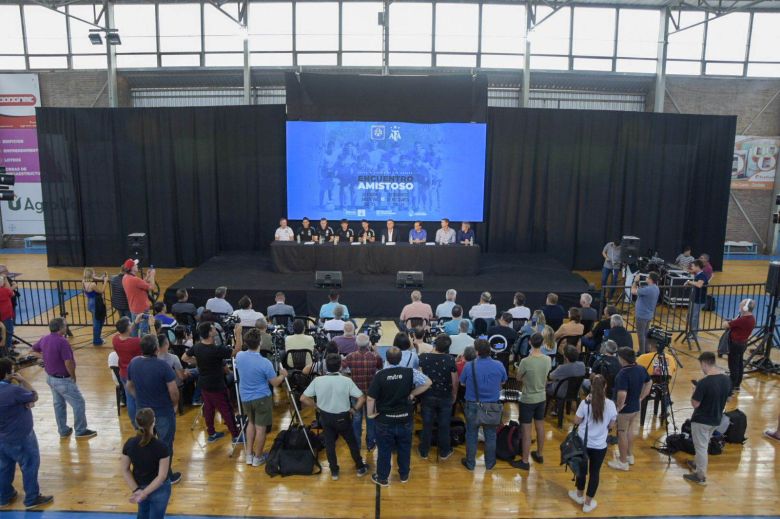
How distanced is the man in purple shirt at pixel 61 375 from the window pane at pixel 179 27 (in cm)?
1264

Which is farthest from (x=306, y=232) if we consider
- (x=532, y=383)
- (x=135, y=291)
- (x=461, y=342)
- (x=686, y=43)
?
(x=686, y=43)

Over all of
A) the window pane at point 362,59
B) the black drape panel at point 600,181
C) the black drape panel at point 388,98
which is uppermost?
the window pane at point 362,59

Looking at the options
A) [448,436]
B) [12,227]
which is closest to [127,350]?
[448,436]

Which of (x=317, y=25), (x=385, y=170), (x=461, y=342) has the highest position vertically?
(x=317, y=25)

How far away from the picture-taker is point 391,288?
10.8m

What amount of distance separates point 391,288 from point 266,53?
9.23 metres

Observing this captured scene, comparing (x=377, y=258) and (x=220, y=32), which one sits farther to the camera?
(x=220, y=32)

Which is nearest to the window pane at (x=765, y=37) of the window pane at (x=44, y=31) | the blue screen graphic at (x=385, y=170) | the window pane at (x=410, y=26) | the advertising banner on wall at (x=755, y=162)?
the advertising banner on wall at (x=755, y=162)

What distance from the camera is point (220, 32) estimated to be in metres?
16.5

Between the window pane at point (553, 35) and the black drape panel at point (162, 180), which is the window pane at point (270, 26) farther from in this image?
the window pane at point (553, 35)

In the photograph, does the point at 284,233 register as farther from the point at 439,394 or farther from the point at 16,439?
the point at 16,439

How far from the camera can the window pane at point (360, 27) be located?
16203 millimetres

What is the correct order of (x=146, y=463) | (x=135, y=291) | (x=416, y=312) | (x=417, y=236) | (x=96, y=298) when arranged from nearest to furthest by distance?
(x=146, y=463) → (x=416, y=312) → (x=135, y=291) → (x=96, y=298) → (x=417, y=236)

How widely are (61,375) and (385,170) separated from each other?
9.31 m
